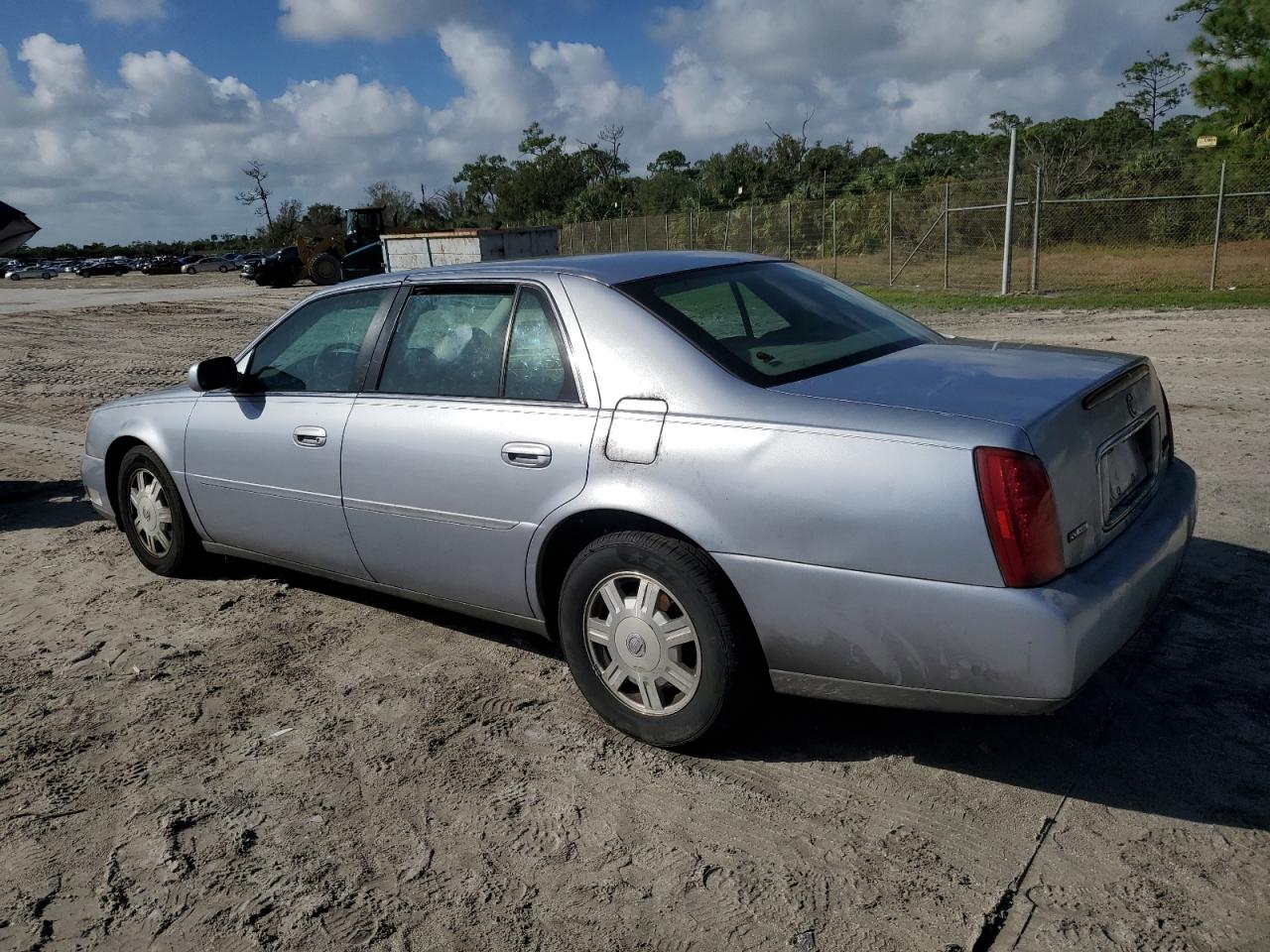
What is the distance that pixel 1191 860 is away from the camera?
2.76 m

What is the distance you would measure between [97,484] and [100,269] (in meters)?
69.0

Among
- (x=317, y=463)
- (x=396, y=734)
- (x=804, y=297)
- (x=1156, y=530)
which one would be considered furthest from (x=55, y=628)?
(x=1156, y=530)

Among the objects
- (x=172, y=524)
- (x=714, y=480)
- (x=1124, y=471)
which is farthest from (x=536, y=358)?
(x=172, y=524)

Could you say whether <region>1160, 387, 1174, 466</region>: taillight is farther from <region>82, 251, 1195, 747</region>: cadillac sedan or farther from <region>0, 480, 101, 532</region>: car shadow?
<region>0, 480, 101, 532</region>: car shadow

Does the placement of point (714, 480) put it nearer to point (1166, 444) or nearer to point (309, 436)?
point (1166, 444)

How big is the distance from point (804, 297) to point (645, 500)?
4.21 ft

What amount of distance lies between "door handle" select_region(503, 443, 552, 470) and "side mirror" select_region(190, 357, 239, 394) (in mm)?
1827

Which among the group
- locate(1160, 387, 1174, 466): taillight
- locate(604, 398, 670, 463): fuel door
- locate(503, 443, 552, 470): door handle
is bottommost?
locate(1160, 387, 1174, 466): taillight

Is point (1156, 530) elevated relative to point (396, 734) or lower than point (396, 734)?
elevated

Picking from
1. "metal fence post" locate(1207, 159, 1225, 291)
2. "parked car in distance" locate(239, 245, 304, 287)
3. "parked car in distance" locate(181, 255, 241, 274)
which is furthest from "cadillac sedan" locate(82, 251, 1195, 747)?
"parked car in distance" locate(181, 255, 241, 274)

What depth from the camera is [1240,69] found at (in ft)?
87.4

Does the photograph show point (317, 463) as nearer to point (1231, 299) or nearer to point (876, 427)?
point (876, 427)

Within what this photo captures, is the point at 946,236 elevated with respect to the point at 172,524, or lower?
elevated

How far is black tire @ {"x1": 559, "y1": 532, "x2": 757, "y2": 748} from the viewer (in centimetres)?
321
